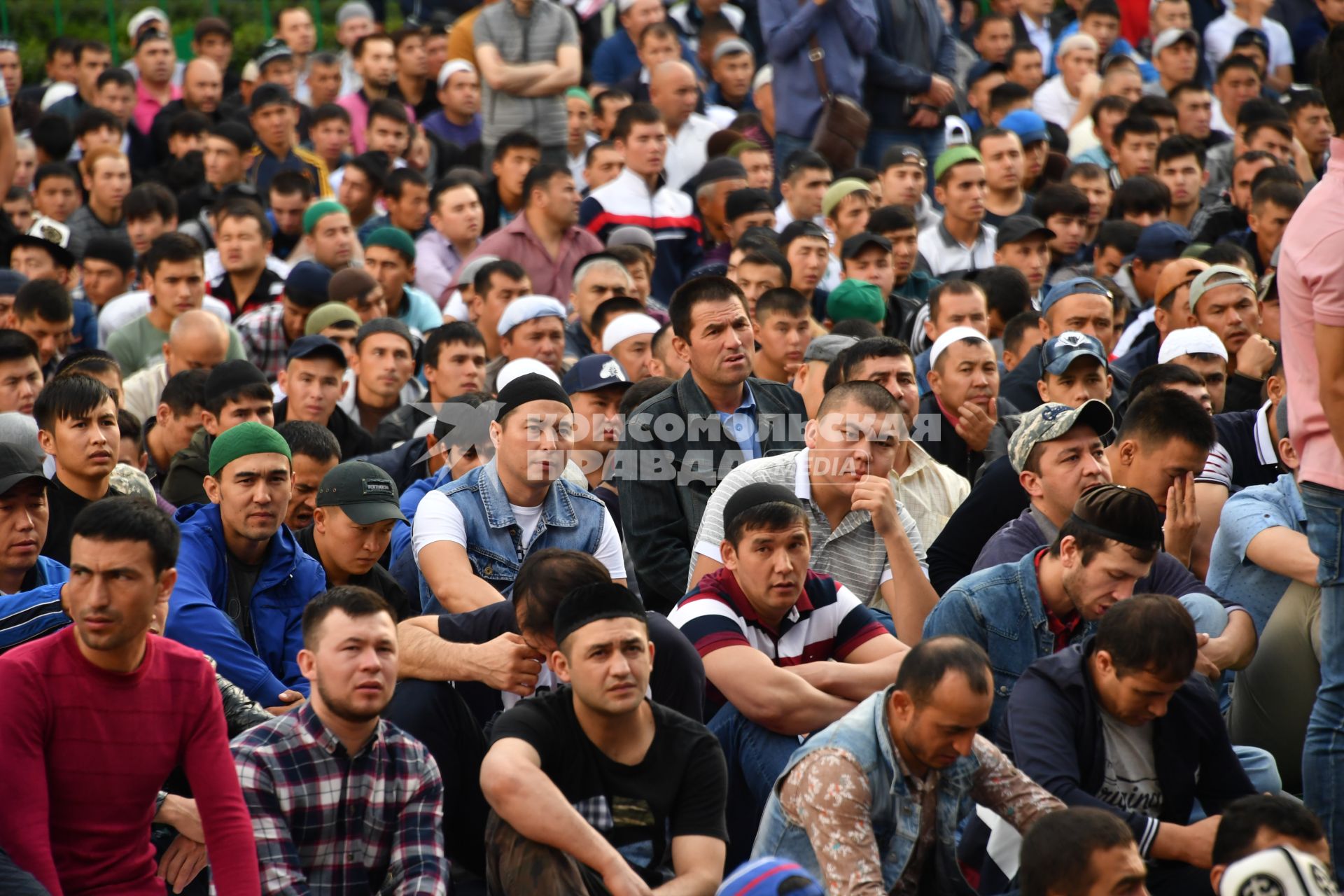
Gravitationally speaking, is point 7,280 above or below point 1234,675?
above

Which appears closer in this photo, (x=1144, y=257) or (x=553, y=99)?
(x=1144, y=257)

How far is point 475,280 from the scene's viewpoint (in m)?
9.05

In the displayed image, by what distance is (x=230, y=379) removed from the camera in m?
6.81

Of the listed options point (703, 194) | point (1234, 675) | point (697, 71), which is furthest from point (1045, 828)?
point (697, 71)

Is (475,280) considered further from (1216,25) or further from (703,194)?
(1216,25)

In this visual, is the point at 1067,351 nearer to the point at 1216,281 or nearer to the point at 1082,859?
the point at 1216,281

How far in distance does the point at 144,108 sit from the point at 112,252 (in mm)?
4351

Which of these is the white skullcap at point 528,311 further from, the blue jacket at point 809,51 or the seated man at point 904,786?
the seated man at point 904,786

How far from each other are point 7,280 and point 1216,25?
11.2m

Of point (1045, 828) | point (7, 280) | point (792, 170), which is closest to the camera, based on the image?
point (1045, 828)

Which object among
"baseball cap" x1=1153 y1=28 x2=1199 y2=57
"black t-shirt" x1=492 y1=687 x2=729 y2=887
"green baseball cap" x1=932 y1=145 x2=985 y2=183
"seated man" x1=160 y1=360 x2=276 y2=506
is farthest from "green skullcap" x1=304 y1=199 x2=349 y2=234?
"baseball cap" x1=1153 y1=28 x2=1199 y2=57

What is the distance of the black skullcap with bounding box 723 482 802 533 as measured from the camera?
16.3 ft

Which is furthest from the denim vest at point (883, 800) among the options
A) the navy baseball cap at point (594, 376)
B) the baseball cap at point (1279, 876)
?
the navy baseball cap at point (594, 376)

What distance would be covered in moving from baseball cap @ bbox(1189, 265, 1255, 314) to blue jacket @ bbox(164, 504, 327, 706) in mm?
4572
